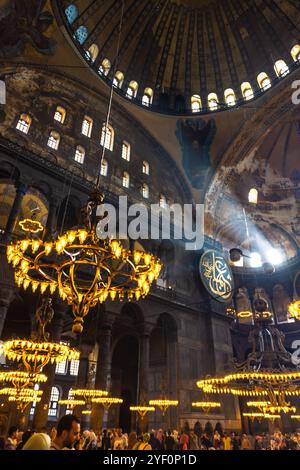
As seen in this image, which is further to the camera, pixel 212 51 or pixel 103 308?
pixel 212 51

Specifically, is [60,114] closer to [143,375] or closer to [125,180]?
[125,180]

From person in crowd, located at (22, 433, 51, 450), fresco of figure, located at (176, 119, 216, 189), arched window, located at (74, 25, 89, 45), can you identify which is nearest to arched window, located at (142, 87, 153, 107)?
fresco of figure, located at (176, 119, 216, 189)

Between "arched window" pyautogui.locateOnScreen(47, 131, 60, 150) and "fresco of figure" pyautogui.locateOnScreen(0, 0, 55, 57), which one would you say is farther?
"arched window" pyautogui.locateOnScreen(47, 131, 60, 150)

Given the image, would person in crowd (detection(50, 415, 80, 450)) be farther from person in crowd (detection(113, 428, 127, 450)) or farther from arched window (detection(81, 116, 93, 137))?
arched window (detection(81, 116, 93, 137))

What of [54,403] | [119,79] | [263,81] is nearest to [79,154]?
[119,79]

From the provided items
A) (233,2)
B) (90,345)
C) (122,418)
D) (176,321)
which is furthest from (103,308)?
(233,2)

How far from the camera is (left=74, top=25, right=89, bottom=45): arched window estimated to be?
13250 millimetres

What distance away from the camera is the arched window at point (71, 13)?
12.5 m

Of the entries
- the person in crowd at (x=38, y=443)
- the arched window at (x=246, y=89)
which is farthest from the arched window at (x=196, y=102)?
the person in crowd at (x=38, y=443)

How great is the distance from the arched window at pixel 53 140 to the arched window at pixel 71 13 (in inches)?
204

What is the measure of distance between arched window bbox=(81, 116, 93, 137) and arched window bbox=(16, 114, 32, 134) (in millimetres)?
2547

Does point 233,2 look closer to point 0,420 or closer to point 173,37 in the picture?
point 173,37

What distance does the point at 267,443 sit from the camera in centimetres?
848
